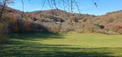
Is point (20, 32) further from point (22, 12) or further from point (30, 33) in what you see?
point (22, 12)

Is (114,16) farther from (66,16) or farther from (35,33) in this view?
(66,16)

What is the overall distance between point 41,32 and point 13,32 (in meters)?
12.3

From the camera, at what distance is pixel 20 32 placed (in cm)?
7194

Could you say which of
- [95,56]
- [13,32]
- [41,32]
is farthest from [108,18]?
[95,56]

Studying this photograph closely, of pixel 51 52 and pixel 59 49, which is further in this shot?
pixel 59 49

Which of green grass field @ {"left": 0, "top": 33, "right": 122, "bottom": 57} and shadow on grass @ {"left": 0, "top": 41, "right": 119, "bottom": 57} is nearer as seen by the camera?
shadow on grass @ {"left": 0, "top": 41, "right": 119, "bottom": 57}

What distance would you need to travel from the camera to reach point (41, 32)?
8012 centimetres

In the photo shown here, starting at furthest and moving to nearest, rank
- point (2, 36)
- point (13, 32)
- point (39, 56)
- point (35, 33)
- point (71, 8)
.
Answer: point (35, 33) → point (13, 32) → point (2, 36) → point (39, 56) → point (71, 8)

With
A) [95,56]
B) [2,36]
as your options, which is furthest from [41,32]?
[95,56]

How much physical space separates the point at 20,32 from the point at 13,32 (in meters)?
3.09

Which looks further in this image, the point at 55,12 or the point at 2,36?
the point at 2,36

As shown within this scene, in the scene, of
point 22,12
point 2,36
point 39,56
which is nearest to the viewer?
point 22,12

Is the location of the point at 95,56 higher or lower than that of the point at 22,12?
lower

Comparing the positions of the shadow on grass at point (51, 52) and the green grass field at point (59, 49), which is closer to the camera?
the shadow on grass at point (51, 52)
